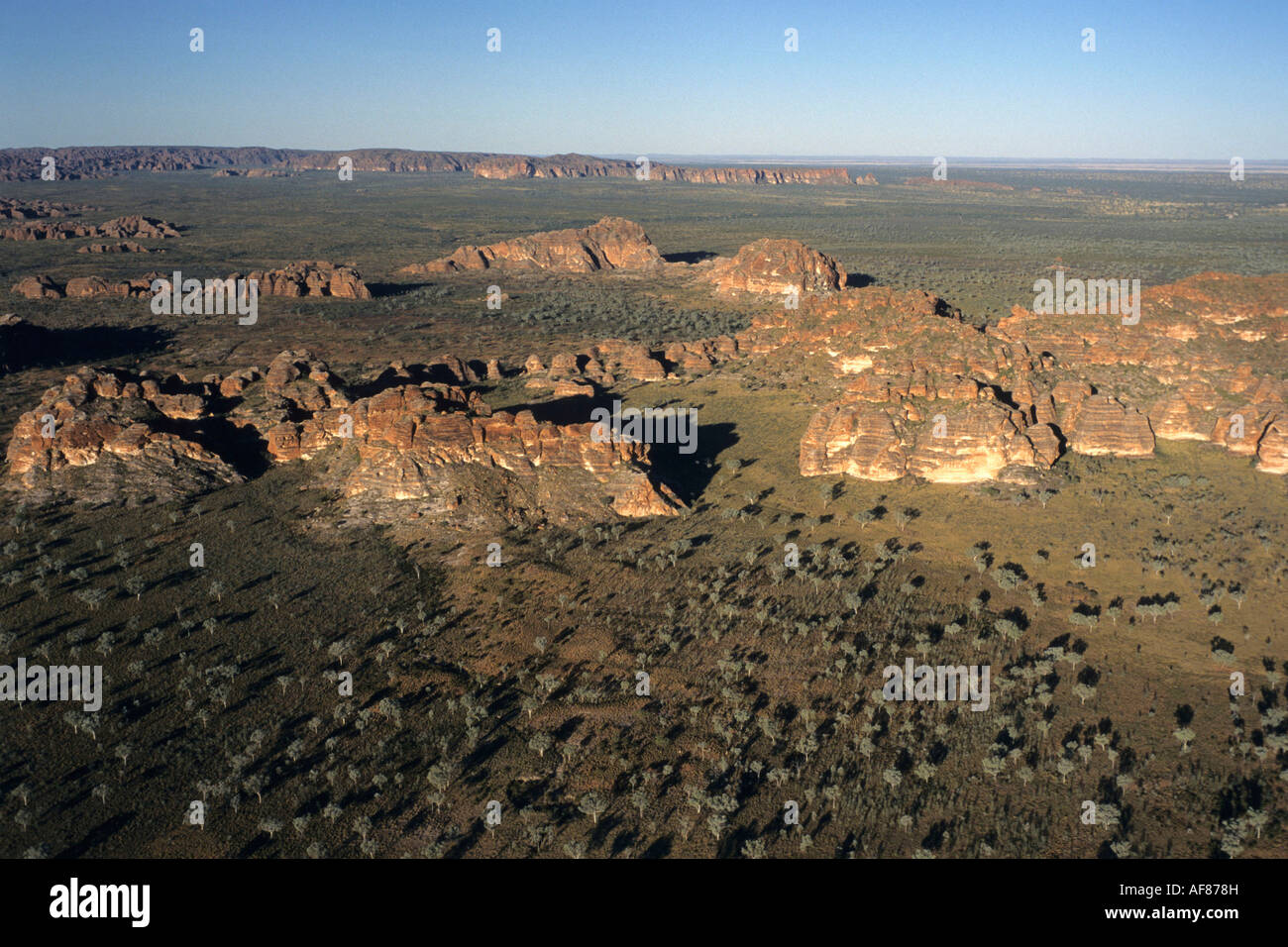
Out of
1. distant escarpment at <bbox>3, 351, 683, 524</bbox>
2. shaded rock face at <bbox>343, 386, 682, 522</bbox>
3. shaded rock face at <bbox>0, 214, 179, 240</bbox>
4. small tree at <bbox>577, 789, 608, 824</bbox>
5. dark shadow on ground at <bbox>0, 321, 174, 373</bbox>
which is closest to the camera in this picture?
small tree at <bbox>577, 789, 608, 824</bbox>

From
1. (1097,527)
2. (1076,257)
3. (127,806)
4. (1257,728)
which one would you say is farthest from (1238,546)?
(1076,257)

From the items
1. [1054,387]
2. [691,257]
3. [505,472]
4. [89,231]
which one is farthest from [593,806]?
[89,231]

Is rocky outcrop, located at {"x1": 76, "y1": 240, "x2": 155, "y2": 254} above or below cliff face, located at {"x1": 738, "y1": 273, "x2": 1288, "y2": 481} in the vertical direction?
above

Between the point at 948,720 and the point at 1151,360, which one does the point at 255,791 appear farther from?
the point at 1151,360

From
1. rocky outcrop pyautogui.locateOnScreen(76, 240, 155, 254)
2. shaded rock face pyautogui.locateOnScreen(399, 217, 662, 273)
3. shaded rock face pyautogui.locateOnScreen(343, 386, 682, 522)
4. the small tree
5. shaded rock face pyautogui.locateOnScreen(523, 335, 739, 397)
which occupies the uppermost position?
rocky outcrop pyautogui.locateOnScreen(76, 240, 155, 254)

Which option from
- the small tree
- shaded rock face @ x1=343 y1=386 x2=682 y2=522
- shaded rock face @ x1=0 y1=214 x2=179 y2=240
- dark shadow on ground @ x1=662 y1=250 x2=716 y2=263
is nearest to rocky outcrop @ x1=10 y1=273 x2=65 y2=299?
shaded rock face @ x1=0 y1=214 x2=179 y2=240

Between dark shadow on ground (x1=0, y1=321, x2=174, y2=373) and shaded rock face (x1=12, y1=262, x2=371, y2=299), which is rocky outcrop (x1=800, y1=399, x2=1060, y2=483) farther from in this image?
shaded rock face (x1=12, y1=262, x2=371, y2=299)
